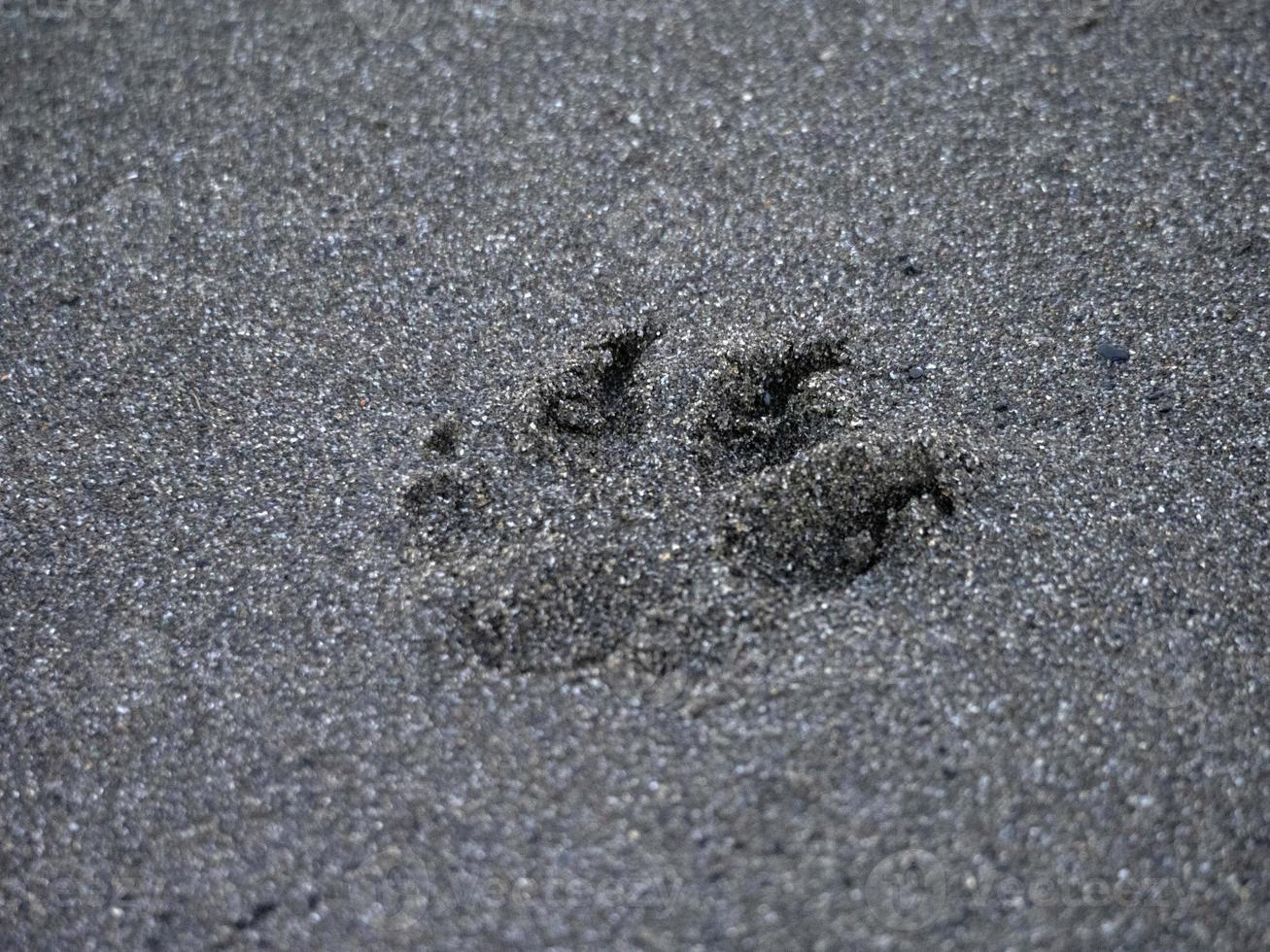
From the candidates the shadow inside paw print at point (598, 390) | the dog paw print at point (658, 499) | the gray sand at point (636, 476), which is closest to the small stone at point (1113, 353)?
the gray sand at point (636, 476)

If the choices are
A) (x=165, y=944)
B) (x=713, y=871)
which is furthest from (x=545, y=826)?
(x=165, y=944)

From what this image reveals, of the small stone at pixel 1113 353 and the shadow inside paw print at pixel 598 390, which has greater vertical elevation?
the shadow inside paw print at pixel 598 390

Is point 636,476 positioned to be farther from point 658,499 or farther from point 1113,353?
point 1113,353

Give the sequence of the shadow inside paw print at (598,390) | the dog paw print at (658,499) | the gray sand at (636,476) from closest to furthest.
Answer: the gray sand at (636,476) < the dog paw print at (658,499) < the shadow inside paw print at (598,390)

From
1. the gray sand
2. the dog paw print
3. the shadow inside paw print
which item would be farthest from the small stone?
the shadow inside paw print

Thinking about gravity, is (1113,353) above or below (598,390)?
below

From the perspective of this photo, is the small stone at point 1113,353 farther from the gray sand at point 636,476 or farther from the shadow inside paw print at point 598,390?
the shadow inside paw print at point 598,390

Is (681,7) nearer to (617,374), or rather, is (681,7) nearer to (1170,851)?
(617,374)

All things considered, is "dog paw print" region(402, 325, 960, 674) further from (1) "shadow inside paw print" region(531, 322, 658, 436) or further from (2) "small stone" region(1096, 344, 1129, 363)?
(2) "small stone" region(1096, 344, 1129, 363)

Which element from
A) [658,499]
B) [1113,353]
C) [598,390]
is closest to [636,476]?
[658,499]
